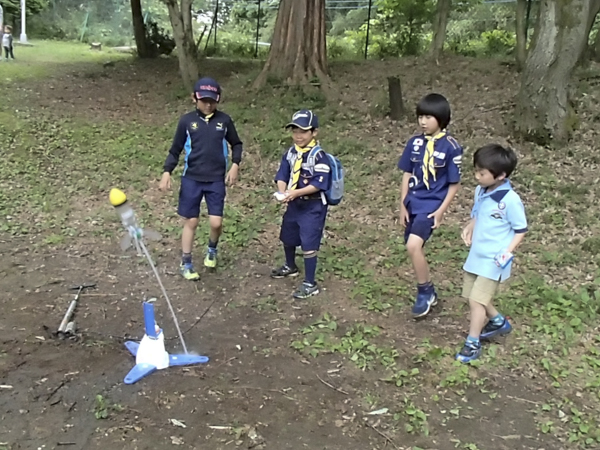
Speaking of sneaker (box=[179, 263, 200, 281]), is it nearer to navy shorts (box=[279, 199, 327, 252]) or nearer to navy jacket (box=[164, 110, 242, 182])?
navy jacket (box=[164, 110, 242, 182])

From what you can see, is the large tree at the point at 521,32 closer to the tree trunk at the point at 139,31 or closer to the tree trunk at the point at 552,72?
the tree trunk at the point at 552,72

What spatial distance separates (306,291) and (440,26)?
26.4 feet

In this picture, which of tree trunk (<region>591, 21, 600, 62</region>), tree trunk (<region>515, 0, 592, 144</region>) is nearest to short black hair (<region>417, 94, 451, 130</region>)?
tree trunk (<region>515, 0, 592, 144</region>)

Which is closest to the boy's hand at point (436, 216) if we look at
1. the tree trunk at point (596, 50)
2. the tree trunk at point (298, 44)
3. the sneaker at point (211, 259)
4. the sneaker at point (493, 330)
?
the sneaker at point (493, 330)

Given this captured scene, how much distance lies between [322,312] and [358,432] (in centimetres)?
149

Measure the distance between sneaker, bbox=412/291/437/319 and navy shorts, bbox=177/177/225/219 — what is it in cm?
178

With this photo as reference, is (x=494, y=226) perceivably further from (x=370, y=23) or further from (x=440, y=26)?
(x=370, y=23)

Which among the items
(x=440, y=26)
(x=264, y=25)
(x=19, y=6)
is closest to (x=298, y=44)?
(x=440, y=26)

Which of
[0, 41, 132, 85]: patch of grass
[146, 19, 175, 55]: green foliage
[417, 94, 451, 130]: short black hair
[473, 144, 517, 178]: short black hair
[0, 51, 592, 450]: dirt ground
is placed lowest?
[0, 51, 592, 450]: dirt ground

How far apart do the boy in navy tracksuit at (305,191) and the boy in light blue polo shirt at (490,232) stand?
1.26 metres

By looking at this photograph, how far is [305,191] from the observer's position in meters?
4.59

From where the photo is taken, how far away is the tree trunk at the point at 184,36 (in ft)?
33.1

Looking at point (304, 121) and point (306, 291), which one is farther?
point (306, 291)

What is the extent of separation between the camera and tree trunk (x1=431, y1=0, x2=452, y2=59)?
36.3 ft
